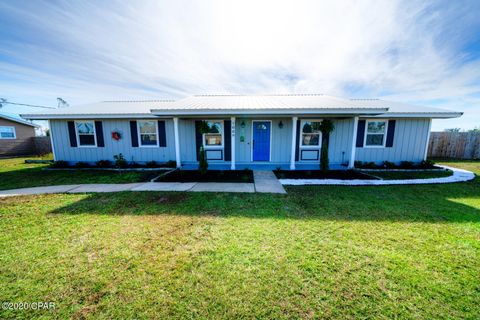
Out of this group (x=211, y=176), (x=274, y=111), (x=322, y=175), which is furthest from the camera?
(x=322, y=175)

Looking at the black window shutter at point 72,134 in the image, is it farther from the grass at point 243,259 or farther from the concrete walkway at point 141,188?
the grass at point 243,259

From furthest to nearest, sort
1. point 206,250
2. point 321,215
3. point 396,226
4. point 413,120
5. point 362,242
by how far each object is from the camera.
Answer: point 413,120 < point 321,215 < point 396,226 < point 362,242 < point 206,250

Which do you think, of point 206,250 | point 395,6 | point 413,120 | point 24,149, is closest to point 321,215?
point 206,250

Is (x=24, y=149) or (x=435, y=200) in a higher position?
(x=24, y=149)

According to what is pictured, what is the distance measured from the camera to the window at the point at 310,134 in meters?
8.59

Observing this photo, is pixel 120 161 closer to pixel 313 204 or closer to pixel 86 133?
pixel 86 133

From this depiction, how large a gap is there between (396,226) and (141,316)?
13.7ft

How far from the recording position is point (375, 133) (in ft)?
29.0

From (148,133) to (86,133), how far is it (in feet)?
11.0

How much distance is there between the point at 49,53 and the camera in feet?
31.0

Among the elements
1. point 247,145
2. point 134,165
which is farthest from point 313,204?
point 134,165

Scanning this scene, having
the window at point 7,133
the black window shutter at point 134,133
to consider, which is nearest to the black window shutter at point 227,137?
the black window shutter at point 134,133

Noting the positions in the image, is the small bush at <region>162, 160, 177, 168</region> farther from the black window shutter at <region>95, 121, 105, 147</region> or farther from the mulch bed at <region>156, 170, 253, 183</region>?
the black window shutter at <region>95, 121, 105, 147</region>

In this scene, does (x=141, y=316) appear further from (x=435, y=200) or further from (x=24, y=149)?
(x=24, y=149)
